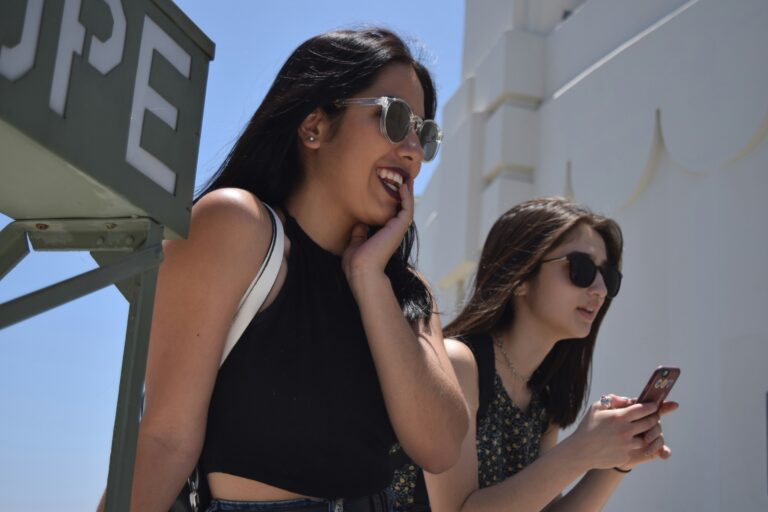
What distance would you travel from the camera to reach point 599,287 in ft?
10.1

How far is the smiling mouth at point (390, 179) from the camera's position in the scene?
1.94 metres

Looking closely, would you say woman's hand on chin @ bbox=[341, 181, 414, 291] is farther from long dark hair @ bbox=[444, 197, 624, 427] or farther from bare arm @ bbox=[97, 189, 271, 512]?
long dark hair @ bbox=[444, 197, 624, 427]

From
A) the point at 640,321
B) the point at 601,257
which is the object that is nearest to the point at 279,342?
the point at 601,257

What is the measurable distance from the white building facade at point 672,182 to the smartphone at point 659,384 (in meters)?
0.92

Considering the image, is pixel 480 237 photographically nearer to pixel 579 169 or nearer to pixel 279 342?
Result: pixel 579 169

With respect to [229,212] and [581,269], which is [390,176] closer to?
[229,212]

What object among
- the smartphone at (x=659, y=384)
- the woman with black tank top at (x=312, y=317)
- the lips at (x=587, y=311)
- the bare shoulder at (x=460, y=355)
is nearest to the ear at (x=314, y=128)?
the woman with black tank top at (x=312, y=317)

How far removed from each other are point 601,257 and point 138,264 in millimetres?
2173

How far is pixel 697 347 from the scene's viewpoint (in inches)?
163

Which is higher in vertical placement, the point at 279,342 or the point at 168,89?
the point at 168,89

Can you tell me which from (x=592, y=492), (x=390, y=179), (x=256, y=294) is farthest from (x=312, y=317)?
(x=592, y=492)

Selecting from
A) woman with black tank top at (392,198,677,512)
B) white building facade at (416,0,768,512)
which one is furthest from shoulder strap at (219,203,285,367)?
white building facade at (416,0,768,512)

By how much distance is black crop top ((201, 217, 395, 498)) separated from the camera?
5.33ft

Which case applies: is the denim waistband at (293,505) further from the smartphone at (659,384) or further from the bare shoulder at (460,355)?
the smartphone at (659,384)
